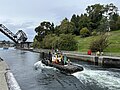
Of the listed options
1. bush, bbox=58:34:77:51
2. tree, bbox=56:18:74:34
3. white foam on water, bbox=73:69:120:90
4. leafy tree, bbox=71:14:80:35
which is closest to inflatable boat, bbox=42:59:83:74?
white foam on water, bbox=73:69:120:90

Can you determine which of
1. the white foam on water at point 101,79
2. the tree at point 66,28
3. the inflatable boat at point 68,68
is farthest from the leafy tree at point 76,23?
the white foam on water at point 101,79

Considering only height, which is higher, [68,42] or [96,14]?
[96,14]

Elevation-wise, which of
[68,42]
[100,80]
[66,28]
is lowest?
[100,80]

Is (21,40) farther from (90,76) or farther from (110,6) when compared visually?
(90,76)

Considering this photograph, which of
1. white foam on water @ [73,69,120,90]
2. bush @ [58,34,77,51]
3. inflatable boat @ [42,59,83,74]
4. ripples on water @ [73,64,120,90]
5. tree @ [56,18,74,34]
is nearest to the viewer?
ripples on water @ [73,64,120,90]

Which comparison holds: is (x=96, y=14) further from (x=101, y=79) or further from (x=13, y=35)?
(x=101, y=79)

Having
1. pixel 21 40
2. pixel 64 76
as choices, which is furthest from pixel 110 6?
pixel 64 76

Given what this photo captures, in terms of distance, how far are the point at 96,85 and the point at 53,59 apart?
2041 cm

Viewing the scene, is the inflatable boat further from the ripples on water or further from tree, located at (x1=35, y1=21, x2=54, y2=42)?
tree, located at (x1=35, y1=21, x2=54, y2=42)

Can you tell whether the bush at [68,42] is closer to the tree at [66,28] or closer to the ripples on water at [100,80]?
the tree at [66,28]

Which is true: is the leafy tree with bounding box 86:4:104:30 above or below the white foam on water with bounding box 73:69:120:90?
above

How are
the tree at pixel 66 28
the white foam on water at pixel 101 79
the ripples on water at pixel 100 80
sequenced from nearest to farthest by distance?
the ripples on water at pixel 100 80 → the white foam on water at pixel 101 79 → the tree at pixel 66 28

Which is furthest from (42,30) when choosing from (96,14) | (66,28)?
(96,14)

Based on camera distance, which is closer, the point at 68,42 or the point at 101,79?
the point at 101,79
